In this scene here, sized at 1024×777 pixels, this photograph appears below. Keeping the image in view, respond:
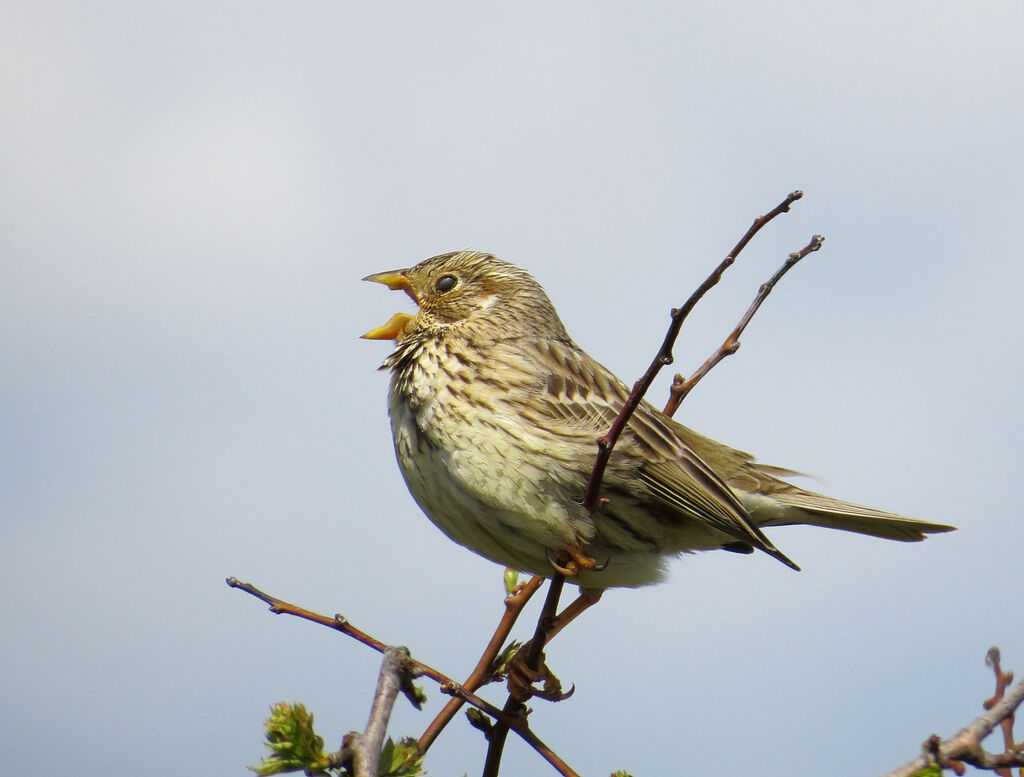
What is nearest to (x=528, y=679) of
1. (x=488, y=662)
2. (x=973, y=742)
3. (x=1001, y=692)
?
(x=488, y=662)

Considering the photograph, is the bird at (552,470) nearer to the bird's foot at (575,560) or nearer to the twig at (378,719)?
the bird's foot at (575,560)

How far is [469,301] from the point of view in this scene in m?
6.54

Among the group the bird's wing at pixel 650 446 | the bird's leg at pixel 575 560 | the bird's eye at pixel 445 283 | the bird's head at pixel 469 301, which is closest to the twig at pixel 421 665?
the bird's leg at pixel 575 560

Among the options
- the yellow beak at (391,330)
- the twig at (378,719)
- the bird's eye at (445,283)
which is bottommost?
the twig at (378,719)

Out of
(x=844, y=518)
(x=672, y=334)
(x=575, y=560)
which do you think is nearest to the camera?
(x=672, y=334)

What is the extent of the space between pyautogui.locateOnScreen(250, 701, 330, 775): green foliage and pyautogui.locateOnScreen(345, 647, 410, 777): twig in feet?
1.35

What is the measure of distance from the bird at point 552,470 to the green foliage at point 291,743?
1.96 m

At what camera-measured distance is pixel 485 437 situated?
5.22 meters

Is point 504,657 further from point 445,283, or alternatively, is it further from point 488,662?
point 445,283

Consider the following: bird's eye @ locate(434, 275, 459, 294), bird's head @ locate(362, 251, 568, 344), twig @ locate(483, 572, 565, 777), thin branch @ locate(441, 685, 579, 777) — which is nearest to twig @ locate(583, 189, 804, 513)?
twig @ locate(483, 572, 565, 777)

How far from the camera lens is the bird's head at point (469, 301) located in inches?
246

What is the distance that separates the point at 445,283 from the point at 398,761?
3938mm

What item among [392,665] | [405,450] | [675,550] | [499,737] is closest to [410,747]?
[392,665]

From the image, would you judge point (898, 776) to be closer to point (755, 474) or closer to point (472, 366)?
point (472, 366)
